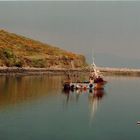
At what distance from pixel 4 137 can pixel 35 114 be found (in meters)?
19.7

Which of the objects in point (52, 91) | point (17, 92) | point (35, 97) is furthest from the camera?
point (52, 91)

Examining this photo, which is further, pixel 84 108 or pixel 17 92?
pixel 17 92

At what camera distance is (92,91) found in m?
121

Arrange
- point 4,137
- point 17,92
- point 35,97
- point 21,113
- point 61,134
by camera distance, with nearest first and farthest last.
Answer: point 4,137 < point 61,134 < point 21,113 < point 35,97 < point 17,92

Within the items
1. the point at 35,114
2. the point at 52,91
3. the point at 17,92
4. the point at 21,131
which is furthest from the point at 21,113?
the point at 52,91

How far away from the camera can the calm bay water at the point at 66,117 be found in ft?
194

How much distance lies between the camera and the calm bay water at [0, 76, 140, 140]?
194ft

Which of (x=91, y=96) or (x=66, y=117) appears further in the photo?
(x=91, y=96)

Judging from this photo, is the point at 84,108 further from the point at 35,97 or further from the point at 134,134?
the point at 134,134

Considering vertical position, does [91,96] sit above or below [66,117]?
above

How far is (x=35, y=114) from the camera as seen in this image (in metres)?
74.9

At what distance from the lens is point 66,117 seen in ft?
242

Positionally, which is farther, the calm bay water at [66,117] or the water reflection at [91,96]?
the water reflection at [91,96]

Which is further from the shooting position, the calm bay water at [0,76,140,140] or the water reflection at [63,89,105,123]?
the water reflection at [63,89,105,123]
